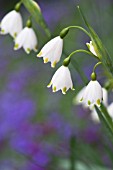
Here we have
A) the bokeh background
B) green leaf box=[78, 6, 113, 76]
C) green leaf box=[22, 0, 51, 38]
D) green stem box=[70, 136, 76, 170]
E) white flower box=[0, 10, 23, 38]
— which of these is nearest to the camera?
green leaf box=[78, 6, 113, 76]

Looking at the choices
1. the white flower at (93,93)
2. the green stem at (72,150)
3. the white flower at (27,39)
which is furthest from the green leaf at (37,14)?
the green stem at (72,150)

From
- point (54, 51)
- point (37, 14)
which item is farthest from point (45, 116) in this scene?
point (54, 51)

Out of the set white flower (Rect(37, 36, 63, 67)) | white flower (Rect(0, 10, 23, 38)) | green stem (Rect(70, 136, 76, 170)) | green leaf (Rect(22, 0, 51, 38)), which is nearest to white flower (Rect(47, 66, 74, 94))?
white flower (Rect(37, 36, 63, 67))

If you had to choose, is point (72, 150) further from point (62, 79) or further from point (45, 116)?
point (45, 116)

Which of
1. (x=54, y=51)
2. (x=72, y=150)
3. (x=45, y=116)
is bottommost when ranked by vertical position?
(x=45, y=116)

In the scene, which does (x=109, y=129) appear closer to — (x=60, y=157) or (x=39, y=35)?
(x=60, y=157)

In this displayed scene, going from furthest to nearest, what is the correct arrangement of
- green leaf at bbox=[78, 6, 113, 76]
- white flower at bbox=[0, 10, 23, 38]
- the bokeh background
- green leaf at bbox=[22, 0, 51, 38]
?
the bokeh background < white flower at bbox=[0, 10, 23, 38] < green leaf at bbox=[22, 0, 51, 38] < green leaf at bbox=[78, 6, 113, 76]

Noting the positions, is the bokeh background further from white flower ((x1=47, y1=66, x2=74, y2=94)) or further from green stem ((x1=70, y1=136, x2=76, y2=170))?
white flower ((x1=47, y1=66, x2=74, y2=94))

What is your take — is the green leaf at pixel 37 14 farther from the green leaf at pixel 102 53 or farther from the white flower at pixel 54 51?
the green leaf at pixel 102 53
